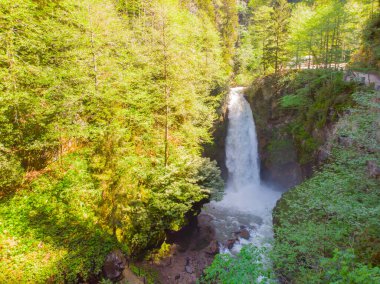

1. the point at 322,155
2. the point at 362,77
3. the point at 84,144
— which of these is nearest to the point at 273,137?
the point at 322,155

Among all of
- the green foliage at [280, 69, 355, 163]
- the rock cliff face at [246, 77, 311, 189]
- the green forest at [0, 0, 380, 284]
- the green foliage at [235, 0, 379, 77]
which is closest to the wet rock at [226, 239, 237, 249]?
the green forest at [0, 0, 380, 284]

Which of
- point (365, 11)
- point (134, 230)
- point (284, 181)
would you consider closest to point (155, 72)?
point (134, 230)

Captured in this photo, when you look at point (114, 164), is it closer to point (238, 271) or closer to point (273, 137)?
point (238, 271)

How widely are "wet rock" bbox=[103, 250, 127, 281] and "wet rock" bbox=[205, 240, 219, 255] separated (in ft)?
20.6

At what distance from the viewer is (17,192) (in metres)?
10.1

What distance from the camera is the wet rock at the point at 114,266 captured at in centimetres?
959

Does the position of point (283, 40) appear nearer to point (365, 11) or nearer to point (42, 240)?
point (365, 11)

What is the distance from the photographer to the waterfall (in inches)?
971

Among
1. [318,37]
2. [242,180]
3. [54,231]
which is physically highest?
[318,37]

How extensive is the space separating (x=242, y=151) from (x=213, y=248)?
39.3 ft

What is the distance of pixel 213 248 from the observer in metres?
15.1

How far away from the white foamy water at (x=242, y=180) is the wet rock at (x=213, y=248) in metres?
2.73

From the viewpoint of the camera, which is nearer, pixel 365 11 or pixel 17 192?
pixel 17 192

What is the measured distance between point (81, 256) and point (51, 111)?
5.83 metres
